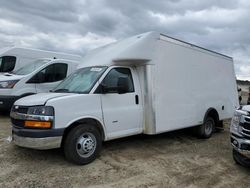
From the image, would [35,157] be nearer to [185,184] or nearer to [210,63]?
[185,184]

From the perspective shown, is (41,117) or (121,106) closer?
(41,117)

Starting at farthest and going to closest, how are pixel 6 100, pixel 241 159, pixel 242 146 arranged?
pixel 6 100
pixel 241 159
pixel 242 146

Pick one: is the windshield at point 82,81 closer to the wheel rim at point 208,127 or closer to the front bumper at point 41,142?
the front bumper at point 41,142

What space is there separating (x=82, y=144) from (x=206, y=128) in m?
4.34

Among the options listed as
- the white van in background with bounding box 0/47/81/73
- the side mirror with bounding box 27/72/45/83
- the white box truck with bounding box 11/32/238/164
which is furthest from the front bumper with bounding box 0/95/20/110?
the white box truck with bounding box 11/32/238/164

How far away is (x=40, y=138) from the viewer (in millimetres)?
4691

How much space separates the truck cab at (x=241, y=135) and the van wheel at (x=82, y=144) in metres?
2.67

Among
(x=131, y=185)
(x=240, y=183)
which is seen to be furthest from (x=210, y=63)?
(x=131, y=185)

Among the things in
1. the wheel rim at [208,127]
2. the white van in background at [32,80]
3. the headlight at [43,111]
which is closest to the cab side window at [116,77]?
the headlight at [43,111]

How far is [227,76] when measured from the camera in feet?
29.5

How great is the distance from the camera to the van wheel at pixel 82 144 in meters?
4.98

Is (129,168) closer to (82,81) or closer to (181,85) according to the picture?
(82,81)

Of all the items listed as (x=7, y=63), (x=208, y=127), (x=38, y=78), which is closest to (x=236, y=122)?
(x=208, y=127)

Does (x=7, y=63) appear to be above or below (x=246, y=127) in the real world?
above
